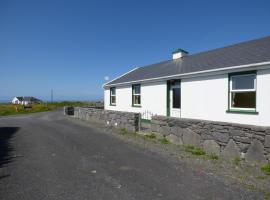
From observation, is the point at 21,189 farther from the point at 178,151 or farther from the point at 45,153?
the point at 178,151

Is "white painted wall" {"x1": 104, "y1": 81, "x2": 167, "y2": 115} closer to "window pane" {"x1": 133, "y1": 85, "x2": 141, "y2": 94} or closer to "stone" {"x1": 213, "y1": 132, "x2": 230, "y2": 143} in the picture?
"window pane" {"x1": 133, "y1": 85, "x2": 141, "y2": 94}

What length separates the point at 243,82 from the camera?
851 cm

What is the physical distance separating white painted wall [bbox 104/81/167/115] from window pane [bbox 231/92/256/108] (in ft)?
14.8

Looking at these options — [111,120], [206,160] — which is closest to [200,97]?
[206,160]

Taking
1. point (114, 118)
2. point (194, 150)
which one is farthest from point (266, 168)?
point (114, 118)

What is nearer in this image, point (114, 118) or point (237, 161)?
point (237, 161)

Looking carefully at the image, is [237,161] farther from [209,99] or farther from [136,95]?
[136,95]

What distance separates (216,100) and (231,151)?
3.88 m

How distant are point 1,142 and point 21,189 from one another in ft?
18.4

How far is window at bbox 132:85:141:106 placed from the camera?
49.3 ft

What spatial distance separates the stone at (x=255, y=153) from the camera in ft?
17.4

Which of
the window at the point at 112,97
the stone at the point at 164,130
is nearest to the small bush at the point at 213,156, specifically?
the stone at the point at 164,130

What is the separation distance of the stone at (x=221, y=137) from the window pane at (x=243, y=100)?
3.01 m

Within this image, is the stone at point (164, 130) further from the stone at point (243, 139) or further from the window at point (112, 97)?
the window at point (112, 97)
